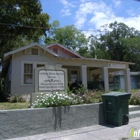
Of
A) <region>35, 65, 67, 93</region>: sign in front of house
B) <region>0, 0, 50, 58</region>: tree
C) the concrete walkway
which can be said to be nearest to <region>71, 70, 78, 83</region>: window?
<region>0, 0, 50, 58</region>: tree

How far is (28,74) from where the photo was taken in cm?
1441

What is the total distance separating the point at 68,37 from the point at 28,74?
1497 inches

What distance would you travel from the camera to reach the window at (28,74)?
1435cm

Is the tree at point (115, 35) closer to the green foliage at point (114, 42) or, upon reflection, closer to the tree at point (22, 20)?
the green foliage at point (114, 42)

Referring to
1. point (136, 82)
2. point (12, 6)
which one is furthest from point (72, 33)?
point (12, 6)

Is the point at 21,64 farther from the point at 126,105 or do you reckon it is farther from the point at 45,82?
the point at 126,105

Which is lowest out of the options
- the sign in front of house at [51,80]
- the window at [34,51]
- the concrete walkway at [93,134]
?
the concrete walkway at [93,134]

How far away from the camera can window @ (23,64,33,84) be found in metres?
14.4

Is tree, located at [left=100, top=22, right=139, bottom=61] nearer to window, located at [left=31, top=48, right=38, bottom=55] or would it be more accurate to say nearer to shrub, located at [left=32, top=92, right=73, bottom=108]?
window, located at [left=31, top=48, right=38, bottom=55]

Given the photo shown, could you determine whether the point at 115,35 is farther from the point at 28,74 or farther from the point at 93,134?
the point at 93,134

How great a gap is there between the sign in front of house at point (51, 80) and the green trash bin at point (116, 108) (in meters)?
2.32

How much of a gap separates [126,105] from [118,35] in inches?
1791

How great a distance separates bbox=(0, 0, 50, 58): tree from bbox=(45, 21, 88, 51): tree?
84.8 feet

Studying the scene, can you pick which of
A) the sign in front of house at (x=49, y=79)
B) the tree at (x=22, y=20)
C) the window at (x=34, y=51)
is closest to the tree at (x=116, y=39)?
the tree at (x=22, y=20)
